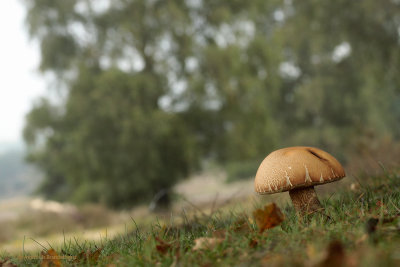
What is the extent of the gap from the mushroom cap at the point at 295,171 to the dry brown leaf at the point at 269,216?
418 mm

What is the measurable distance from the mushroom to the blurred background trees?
28.7 ft

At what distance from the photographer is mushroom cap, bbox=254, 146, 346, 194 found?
7.90 ft

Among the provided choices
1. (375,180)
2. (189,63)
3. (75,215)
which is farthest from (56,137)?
(375,180)

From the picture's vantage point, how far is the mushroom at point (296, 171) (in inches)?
94.8

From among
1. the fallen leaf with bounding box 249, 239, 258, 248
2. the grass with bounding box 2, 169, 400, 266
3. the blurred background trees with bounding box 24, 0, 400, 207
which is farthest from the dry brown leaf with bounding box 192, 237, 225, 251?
the blurred background trees with bounding box 24, 0, 400, 207

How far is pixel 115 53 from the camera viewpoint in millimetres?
13398

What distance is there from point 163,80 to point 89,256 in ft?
36.0

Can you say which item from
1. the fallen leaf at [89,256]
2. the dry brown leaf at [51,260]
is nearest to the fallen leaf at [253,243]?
the fallen leaf at [89,256]

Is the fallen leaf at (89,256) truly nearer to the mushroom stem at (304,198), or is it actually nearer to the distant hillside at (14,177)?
the mushroom stem at (304,198)

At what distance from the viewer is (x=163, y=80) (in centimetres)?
1294

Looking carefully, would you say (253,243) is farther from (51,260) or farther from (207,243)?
(51,260)

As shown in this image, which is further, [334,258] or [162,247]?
[162,247]

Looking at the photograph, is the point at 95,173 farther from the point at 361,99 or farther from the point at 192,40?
the point at 361,99

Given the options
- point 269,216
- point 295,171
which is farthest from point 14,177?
point 269,216
